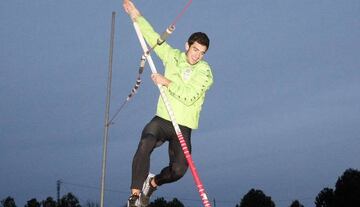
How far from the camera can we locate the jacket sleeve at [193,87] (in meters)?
6.54

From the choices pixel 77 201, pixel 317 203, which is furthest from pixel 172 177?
pixel 77 201

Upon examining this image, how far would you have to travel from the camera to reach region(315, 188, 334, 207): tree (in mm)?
65062

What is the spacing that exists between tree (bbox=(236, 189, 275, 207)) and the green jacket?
Answer: 6665cm

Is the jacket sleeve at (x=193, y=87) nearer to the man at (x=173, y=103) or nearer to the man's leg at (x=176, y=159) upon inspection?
the man at (x=173, y=103)

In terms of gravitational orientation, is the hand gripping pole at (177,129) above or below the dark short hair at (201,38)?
below

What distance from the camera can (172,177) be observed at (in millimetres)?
7055

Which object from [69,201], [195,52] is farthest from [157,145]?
[69,201]

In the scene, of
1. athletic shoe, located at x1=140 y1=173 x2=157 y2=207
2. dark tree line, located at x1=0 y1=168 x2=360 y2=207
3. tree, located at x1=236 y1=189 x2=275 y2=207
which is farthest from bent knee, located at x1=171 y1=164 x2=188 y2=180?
tree, located at x1=236 y1=189 x2=275 y2=207

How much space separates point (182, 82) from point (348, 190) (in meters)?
58.9

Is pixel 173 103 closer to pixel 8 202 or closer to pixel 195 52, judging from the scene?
pixel 195 52

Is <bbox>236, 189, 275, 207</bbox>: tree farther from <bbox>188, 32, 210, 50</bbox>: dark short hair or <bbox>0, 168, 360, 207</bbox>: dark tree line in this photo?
<bbox>188, 32, 210, 50</bbox>: dark short hair

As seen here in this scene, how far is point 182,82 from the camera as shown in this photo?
6.79m

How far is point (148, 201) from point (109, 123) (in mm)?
1191

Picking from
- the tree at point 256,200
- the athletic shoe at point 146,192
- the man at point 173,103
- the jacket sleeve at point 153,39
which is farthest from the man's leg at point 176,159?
the tree at point 256,200
